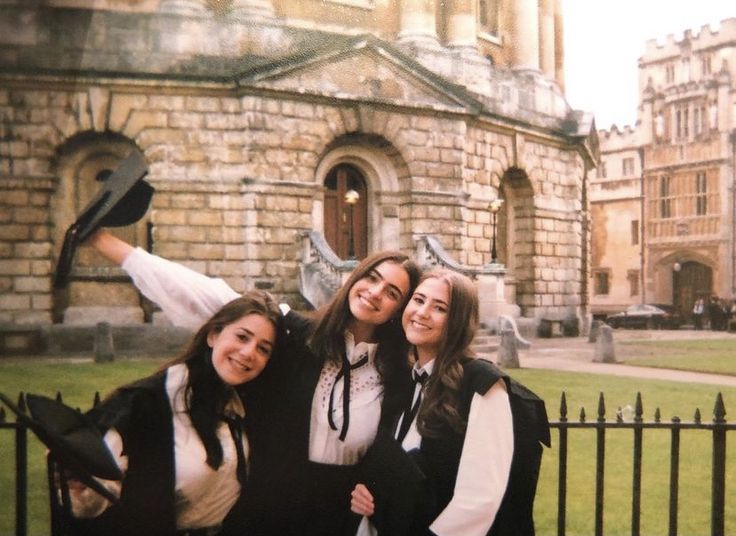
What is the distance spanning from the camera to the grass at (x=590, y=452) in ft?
11.9

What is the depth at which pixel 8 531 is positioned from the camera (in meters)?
3.32

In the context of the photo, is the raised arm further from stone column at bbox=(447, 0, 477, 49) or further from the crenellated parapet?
stone column at bbox=(447, 0, 477, 49)

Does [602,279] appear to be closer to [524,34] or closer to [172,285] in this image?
[524,34]

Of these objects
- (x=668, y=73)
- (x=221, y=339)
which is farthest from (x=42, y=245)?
(x=668, y=73)

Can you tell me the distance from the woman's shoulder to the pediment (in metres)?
2.90

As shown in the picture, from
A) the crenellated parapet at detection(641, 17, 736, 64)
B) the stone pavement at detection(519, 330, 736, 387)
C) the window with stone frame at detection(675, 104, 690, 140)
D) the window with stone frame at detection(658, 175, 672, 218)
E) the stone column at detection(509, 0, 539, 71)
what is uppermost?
the stone column at detection(509, 0, 539, 71)

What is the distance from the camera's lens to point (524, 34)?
6188 millimetres

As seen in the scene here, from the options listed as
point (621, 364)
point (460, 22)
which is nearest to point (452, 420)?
point (621, 364)

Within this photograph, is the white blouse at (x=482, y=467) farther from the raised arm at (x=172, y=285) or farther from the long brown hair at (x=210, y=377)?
the raised arm at (x=172, y=285)

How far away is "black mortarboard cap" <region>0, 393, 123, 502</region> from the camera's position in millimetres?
2014

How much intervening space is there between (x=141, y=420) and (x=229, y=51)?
326 centimetres

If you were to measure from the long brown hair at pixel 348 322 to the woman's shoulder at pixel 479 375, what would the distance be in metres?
0.34

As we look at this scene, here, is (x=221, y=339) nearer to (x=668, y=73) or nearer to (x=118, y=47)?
(x=118, y=47)

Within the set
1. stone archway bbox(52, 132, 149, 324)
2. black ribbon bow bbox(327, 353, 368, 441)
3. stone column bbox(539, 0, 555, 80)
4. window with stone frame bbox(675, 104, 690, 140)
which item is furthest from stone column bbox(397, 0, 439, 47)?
black ribbon bow bbox(327, 353, 368, 441)
